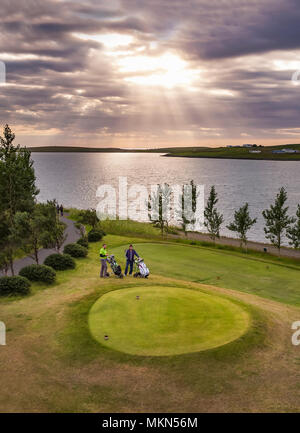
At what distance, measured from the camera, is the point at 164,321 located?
1797 cm

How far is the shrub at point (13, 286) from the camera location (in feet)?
76.5

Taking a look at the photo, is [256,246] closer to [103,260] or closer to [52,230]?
[52,230]

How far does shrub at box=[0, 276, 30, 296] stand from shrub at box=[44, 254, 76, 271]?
612 centimetres

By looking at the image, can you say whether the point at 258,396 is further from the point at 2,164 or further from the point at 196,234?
the point at 196,234

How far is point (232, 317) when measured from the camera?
1905 centimetres

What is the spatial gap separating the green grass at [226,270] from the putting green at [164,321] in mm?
7902

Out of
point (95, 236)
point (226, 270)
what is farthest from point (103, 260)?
point (95, 236)

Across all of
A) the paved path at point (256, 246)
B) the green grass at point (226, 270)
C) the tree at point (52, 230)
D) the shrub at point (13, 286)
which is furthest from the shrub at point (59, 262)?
the paved path at point (256, 246)

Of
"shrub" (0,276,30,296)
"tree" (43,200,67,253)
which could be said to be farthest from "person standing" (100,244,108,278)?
"tree" (43,200,67,253)

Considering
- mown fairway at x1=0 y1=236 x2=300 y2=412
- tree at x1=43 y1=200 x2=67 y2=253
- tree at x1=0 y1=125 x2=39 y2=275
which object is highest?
tree at x1=0 y1=125 x2=39 y2=275

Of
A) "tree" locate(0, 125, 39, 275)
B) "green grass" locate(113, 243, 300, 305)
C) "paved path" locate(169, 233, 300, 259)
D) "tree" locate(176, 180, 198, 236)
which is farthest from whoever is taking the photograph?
"tree" locate(176, 180, 198, 236)

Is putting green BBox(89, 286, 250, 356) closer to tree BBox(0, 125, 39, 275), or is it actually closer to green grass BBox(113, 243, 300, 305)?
green grass BBox(113, 243, 300, 305)

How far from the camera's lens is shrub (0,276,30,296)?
23.3 meters

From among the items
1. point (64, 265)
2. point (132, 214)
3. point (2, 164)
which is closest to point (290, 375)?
point (64, 265)
